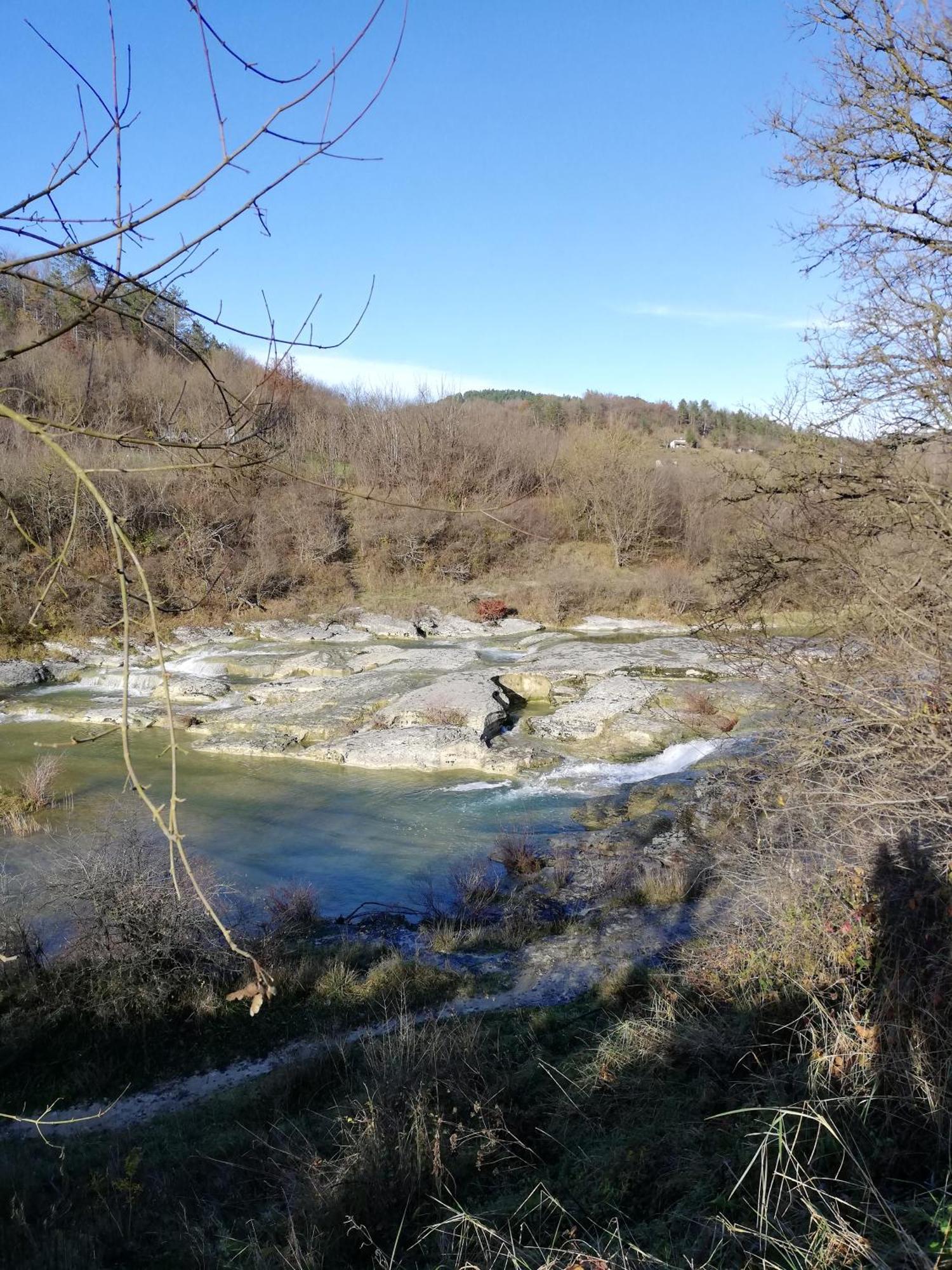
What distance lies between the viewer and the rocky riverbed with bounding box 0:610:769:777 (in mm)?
14180

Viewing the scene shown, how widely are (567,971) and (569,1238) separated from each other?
417 cm

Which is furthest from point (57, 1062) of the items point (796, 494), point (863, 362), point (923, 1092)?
point (863, 362)

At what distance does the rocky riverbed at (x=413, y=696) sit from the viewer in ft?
46.5

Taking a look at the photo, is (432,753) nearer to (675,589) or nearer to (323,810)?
(323,810)

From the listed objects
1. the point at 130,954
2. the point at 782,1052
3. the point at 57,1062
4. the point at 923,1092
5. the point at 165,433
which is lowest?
the point at 57,1062

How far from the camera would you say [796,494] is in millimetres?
8500

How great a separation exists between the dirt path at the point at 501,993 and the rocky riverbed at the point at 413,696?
2886 millimetres

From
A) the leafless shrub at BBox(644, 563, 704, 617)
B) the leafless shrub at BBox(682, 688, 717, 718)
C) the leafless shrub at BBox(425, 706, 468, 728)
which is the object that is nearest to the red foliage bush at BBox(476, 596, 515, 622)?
the leafless shrub at BBox(644, 563, 704, 617)

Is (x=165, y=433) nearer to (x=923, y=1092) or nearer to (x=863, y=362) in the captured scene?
(x=923, y=1092)

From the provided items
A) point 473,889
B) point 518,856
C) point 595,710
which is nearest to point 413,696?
point 595,710

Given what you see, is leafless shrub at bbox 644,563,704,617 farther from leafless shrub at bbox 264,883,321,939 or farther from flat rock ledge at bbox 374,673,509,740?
leafless shrub at bbox 264,883,321,939

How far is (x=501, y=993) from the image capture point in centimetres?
684

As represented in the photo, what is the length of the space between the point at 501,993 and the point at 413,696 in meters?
9.65

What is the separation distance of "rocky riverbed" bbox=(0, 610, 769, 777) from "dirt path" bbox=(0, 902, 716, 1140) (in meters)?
2.89
